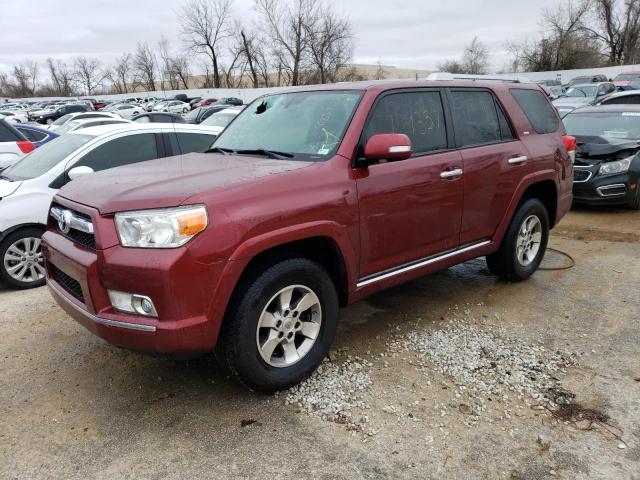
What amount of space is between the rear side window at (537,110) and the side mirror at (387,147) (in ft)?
7.16

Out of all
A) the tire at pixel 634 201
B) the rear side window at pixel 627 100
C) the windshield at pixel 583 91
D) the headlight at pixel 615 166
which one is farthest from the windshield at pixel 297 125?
the windshield at pixel 583 91

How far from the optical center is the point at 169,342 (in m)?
2.67

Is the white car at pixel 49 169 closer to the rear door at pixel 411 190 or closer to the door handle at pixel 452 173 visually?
the rear door at pixel 411 190

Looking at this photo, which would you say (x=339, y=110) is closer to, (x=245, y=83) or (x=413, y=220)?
(x=413, y=220)

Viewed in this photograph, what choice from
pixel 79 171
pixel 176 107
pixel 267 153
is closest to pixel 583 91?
pixel 79 171

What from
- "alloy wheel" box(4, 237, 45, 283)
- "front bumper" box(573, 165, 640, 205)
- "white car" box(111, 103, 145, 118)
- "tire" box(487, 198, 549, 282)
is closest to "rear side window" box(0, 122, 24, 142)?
"alloy wheel" box(4, 237, 45, 283)

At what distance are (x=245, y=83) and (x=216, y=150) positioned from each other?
73149 mm

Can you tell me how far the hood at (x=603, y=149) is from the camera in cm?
778

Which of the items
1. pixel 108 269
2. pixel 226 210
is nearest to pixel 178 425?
pixel 108 269

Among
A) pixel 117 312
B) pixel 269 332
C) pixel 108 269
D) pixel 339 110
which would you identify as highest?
pixel 339 110

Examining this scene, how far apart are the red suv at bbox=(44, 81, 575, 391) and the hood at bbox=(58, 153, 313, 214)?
1cm

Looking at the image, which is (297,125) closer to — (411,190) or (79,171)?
(411,190)

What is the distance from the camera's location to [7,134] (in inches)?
331

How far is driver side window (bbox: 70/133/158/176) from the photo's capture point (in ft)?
18.7
